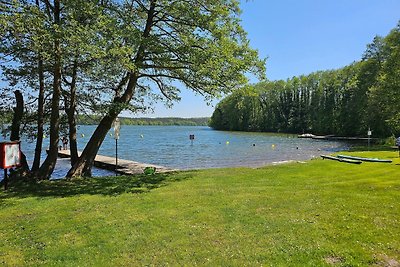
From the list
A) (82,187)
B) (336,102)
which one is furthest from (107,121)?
(336,102)

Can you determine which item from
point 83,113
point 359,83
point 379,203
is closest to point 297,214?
point 379,203

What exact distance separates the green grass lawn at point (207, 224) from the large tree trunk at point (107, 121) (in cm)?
281

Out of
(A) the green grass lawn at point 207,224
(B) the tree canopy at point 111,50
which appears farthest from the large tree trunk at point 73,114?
(A) the green grass lawn at point 207,224

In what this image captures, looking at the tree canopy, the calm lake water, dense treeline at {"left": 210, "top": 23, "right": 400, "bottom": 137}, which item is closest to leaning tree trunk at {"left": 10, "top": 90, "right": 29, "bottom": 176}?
the tree canopy

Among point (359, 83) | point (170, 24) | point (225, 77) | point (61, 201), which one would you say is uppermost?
point (359, 83)

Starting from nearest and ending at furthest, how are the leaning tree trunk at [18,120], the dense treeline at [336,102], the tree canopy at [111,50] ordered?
1. the tree canopy at [111,50]
2. the leaning tree trunk at [18,120]
3. the dense treeline at [336,102]

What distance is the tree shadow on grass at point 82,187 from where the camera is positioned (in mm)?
10211

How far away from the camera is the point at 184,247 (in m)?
5.48

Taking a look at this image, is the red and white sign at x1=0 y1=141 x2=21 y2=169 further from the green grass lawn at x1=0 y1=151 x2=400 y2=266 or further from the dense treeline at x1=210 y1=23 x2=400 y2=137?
the dense treeline at x1=210 y1=23 x2=400 y2=137

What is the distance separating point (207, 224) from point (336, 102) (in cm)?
8142

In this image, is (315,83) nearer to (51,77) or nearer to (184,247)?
(51,77)

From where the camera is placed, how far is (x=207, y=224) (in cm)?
660

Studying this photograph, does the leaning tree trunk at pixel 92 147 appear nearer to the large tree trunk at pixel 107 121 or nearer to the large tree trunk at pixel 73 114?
the large tree trunk at pixel 107 121

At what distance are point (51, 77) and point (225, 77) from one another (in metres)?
7.36
